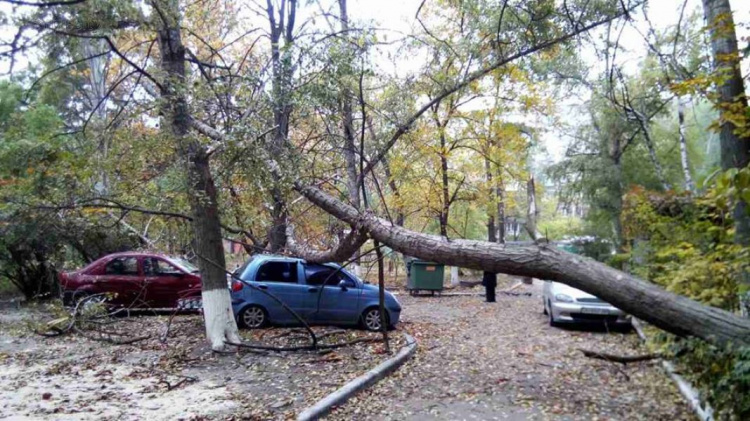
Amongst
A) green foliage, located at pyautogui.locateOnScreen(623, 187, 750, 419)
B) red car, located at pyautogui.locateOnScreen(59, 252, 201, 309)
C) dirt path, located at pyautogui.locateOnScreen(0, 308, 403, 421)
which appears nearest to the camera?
green foliage, located at pyautogui.locateOnScreen(623, 187, 750, 419)

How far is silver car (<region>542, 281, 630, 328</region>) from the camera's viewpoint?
10539 mm

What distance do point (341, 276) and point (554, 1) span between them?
6.34m

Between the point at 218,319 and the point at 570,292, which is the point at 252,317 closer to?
the point at 218,319

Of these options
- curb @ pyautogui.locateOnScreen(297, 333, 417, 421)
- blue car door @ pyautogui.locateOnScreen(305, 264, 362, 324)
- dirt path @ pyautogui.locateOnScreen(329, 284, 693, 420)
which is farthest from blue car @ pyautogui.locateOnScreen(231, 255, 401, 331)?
curb @ pyautogui.locateOnScreen(297, 333, 417, 421)

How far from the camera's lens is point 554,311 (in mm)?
11062

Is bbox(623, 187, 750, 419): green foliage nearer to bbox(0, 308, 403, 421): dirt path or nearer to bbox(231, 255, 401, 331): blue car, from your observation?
bbox(0, 308, 403, 421): dirt path

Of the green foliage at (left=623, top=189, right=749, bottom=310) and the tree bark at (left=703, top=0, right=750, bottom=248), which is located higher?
the tree bark at (left=703, top=0, right=750, bottom=248)

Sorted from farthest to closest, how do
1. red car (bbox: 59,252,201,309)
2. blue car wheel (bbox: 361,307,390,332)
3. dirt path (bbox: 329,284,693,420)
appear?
red car (bbox: 59,252,201,309), blue car wheel (bbox: 361,307,390,332), dirt path (bbox: 329,284,693,420)

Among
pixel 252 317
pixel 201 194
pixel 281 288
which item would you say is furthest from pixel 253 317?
pixel 201 194

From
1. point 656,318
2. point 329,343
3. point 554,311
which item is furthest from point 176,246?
point 656,318

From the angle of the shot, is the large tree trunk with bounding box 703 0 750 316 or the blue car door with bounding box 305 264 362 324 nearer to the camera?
the large tree trunk with bounding box 703 0 750 316

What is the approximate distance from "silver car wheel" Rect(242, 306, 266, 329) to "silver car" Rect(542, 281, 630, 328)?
243 inches

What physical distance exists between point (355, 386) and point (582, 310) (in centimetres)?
648

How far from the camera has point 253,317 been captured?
9.59 meters
